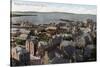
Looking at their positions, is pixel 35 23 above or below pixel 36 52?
above

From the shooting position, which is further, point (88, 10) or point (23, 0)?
point (88, 10)

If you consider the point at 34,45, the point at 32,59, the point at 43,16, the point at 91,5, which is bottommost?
the point at 32,59

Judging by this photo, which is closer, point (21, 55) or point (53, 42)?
point (21, 55)

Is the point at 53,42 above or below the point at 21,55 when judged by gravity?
above
